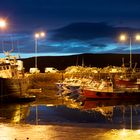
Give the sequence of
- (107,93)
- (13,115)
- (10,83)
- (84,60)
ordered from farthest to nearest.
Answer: (84,60), (107,93), (10,83), (13,115)

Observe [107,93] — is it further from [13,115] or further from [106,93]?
[13,115]

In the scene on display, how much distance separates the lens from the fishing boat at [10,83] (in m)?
45.0

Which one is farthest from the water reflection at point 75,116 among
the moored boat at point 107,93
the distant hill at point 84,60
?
the distant hill at point 84,60

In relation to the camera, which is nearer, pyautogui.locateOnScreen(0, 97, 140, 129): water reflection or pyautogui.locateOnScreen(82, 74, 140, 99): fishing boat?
pyautogui.locateOnScreen(0, 97, 140, 129): water reflection

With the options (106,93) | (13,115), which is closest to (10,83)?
(106,93)

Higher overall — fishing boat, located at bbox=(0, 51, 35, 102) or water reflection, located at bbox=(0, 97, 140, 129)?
fishing boat, located at bbox=(0, 51, 35, 102)

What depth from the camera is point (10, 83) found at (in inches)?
1804

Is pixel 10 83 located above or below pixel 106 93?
above

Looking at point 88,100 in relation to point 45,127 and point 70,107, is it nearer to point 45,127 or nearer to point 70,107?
point 70,107

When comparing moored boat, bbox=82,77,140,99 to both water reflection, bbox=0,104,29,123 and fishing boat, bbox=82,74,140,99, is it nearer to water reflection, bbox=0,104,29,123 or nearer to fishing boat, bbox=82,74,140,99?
fishing boat, bbox=82,74,140,99

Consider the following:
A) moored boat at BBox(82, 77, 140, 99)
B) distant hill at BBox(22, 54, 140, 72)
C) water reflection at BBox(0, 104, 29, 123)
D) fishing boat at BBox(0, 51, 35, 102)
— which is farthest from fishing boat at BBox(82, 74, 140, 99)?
distant hill at BBox(22, 54, 140, 72)

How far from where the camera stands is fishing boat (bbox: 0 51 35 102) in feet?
148

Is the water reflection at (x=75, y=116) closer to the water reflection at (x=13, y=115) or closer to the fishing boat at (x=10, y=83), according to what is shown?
the water reflection at (x=13, y=115)

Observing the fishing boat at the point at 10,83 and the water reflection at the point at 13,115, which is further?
the fishing boat at the point at 10,83
